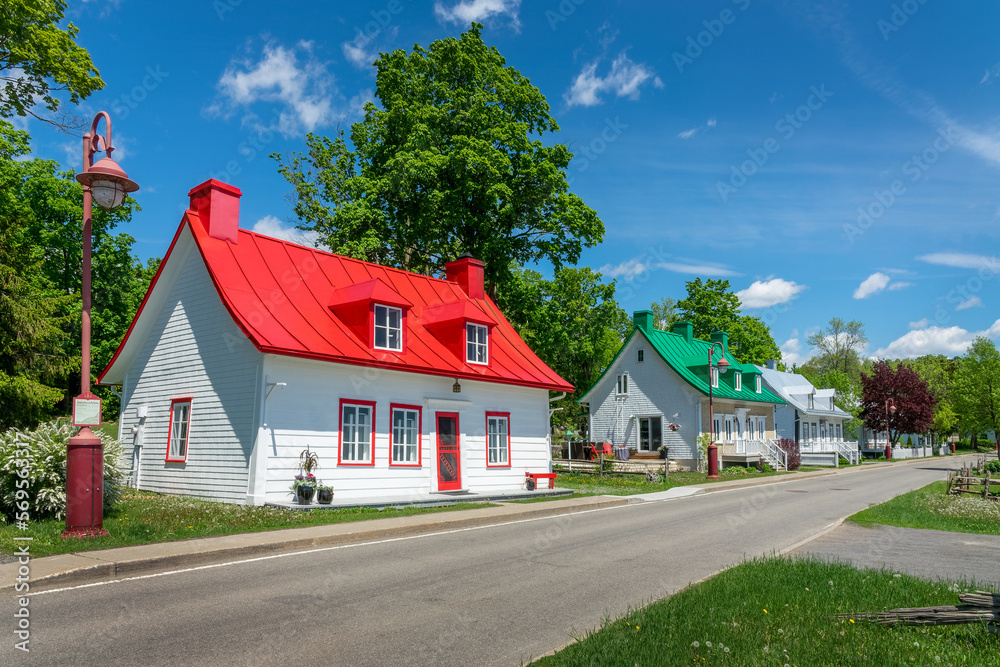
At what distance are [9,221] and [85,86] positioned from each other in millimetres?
6244

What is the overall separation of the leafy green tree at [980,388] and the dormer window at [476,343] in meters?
51.8

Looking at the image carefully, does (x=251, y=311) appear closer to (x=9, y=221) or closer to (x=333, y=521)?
(x=333, y=521)

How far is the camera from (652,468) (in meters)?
32.0

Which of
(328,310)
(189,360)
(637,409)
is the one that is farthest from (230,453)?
(637,409)

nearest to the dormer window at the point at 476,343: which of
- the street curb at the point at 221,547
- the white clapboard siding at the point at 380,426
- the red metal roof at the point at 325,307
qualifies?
the red metal roof at the point at 325,307

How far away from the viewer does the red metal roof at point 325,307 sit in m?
17.3

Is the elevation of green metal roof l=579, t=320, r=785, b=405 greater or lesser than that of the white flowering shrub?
greater

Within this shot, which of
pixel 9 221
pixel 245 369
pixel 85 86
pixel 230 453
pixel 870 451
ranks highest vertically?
pixel 85 86

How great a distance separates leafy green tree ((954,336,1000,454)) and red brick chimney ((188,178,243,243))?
5983 cm

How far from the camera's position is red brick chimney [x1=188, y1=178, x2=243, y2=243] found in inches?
752

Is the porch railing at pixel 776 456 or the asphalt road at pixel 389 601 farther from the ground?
the asphalt road at pixel 389 601

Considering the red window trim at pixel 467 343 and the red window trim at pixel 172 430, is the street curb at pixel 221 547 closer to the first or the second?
the red window trim at pixel 467 343

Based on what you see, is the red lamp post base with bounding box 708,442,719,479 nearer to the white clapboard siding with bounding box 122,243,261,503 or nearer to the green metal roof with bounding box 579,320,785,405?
the green metal roof with bounding box 579,320,785,405

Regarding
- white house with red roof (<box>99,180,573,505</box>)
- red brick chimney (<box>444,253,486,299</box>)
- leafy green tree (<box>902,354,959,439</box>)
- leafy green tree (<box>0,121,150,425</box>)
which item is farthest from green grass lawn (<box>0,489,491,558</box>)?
leafy green tree (<box>902,354,959,439</box>)
